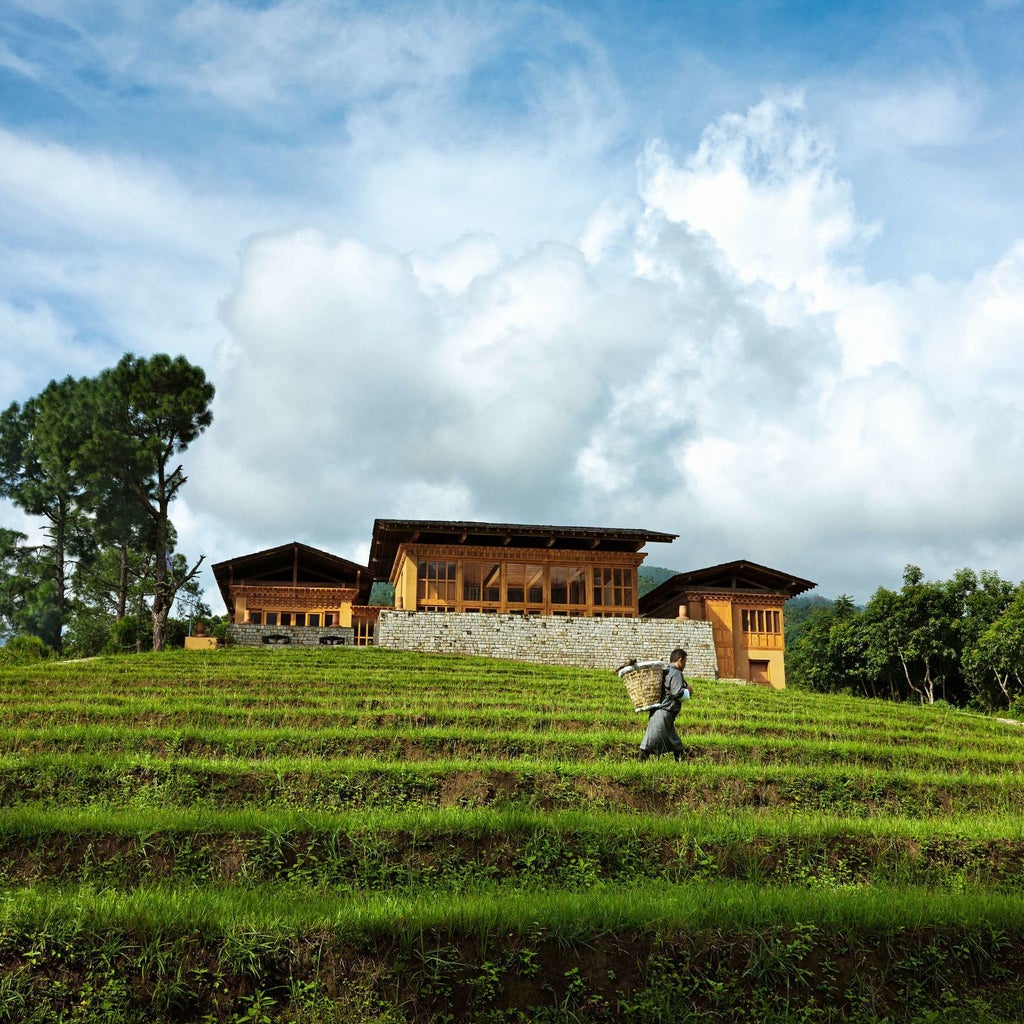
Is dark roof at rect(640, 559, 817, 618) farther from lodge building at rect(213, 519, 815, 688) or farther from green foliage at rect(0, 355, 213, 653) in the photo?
green foliage at rect(0, 355, 213, 653)

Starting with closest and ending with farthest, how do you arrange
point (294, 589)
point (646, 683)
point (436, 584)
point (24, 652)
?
point (646, 683)
point (24, 652)
point (436, 584)
point (294, 589)

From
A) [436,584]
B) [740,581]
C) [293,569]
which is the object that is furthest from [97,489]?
[740,581]

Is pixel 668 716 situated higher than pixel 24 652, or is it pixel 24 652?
pixel 24 652

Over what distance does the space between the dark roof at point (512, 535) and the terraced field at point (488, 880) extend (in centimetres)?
2271

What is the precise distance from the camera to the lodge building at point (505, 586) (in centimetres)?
3872

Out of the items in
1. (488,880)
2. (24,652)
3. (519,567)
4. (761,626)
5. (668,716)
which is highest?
(519,567)

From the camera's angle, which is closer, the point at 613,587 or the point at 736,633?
the point at 613,587

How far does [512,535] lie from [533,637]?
198 inches

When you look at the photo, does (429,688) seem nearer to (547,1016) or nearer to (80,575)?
(547,1016)

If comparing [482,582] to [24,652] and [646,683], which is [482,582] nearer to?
[24,652]

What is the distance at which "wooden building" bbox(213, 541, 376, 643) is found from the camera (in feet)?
137

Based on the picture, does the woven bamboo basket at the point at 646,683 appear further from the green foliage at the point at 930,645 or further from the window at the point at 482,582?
the green foliage at the point at 930,645

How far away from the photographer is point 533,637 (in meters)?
35.3

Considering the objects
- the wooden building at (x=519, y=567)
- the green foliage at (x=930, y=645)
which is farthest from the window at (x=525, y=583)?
the green foliage at (x=930, y=645)
